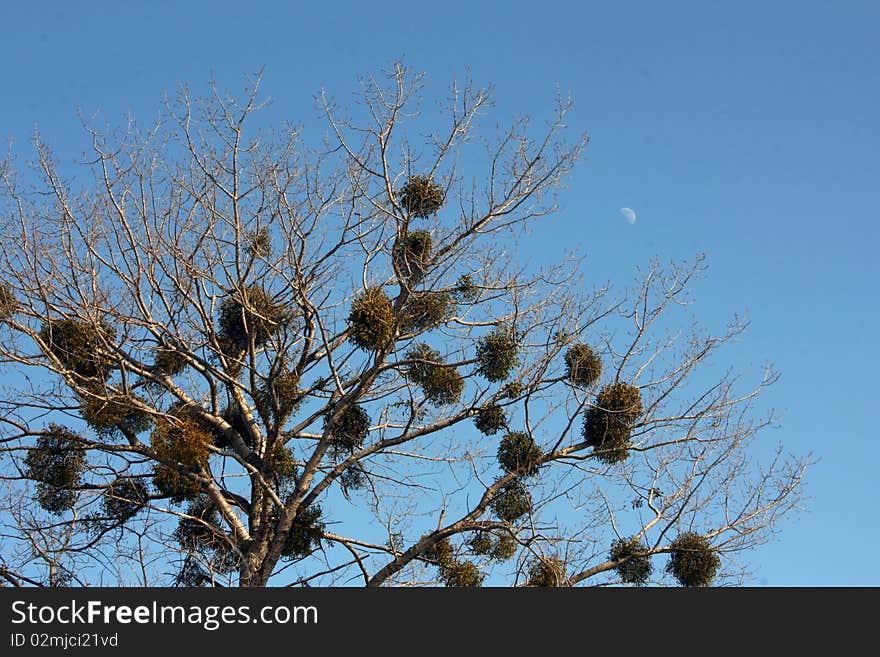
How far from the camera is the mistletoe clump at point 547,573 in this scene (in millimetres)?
10852

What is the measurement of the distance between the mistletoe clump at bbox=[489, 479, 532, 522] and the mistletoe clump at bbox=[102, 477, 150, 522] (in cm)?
420

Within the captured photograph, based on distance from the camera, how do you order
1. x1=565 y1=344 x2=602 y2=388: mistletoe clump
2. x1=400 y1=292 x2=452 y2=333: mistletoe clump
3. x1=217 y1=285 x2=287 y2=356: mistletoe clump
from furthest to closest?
x1=217 y1=285 x2=287 y2=356: mistletoe clump < x1=400 y1=292 x2=452 y2=333: mistletoe clump < x1=565 y1=344 x2=602 y2=388: mistletoe clump

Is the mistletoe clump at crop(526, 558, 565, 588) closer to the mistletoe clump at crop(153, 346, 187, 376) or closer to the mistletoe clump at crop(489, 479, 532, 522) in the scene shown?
the mistletoe clump at crop(489, 479, 532, 522)

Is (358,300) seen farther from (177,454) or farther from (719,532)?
(719,532)

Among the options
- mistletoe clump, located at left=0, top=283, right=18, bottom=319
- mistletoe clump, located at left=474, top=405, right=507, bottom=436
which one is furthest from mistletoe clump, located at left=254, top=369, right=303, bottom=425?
mistletoe clump, located at left=0, top=283, right=18, bottom=319

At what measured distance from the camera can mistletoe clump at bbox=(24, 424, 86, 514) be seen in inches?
485

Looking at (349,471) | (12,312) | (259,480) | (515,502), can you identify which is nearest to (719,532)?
(515,502)

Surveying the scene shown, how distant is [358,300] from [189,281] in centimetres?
214

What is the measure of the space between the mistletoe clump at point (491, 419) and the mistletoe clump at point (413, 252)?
1693 mm

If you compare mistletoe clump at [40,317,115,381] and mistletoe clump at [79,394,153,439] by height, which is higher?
mistletoe clump at [40,317,115,381]

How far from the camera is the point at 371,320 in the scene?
36.6ft

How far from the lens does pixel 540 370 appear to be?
1175cm

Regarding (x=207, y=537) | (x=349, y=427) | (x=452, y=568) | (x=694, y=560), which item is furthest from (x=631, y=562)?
(x=207, y=537)

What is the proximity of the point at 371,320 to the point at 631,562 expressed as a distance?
3882mm
